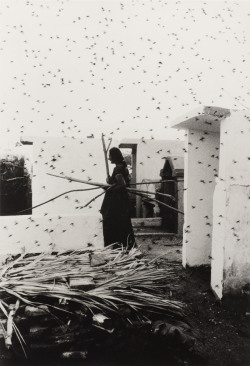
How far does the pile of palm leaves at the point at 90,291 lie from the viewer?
3.03 metres

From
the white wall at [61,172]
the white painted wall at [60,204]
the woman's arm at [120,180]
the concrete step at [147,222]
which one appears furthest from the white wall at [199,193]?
the concrete step at [147,222]

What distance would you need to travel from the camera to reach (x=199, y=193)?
600 centimetres

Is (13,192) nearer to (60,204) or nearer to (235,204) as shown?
(60,204)

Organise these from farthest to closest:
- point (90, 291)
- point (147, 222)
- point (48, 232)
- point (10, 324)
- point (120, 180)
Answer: point (147, 222) < point (48, 232) < point (120, 180) < point (90, 291) < point (10, 324)

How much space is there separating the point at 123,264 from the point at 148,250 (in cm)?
377

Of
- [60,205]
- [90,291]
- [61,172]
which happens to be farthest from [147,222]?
[90,291]

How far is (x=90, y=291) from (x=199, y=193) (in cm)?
347

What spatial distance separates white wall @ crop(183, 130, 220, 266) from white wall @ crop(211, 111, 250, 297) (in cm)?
155

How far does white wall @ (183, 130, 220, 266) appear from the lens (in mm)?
5969

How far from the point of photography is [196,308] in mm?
4363

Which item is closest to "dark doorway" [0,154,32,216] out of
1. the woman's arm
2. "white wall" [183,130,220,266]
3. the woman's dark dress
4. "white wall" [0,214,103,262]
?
"white wall" [0,214,103,262]

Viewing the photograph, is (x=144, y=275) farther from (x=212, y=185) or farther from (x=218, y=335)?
(x=212, y=185)

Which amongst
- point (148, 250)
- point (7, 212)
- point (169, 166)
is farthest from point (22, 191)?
point (148, 250)

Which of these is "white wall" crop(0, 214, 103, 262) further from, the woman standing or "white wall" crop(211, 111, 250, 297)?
"white wall" crop(211, 111, 250, 297)
